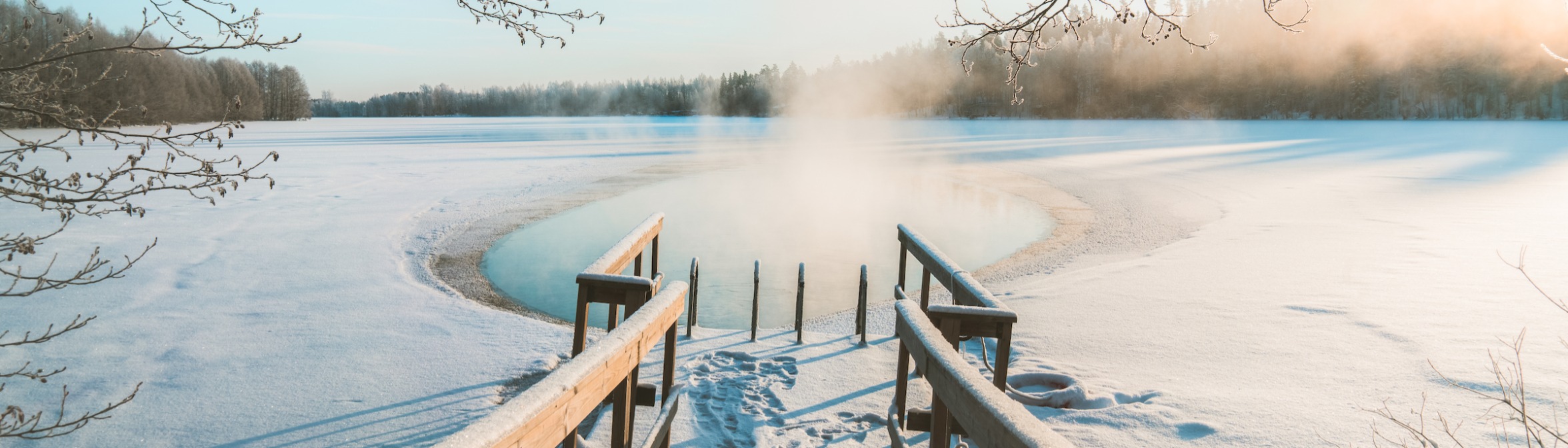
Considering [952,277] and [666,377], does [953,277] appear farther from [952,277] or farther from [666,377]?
[666,377]

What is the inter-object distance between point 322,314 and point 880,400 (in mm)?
4641

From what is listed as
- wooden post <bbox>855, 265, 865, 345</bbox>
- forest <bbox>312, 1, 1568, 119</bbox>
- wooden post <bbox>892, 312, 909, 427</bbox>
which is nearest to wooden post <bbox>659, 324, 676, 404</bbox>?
wooden post <bbox>892, 312, 909, 427</bbox>

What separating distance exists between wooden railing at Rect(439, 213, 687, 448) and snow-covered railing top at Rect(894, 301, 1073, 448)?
0.88m

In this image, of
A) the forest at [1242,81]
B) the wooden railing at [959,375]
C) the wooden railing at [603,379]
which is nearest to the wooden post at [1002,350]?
the wooden railing at [959,375]

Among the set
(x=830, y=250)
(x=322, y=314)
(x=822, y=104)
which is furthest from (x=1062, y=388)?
(x=822, y=104)

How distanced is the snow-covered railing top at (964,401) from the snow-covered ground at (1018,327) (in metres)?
1.39

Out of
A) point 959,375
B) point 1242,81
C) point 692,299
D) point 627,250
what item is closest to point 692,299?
point 692,299

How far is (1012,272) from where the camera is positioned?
936 cm

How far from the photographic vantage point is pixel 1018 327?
6.51 m

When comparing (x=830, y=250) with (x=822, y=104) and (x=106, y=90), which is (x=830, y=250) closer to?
(x=106, y=90)

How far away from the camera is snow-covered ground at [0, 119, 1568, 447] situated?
4430mm

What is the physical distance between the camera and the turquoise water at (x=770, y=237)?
8.76m

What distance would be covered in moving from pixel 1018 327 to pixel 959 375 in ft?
14.6

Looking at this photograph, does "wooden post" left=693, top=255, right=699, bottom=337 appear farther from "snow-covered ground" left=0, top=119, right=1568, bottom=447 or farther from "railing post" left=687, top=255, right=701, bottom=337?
"snow-covered ground" left=0, top=119, right=1568, bottom=447
